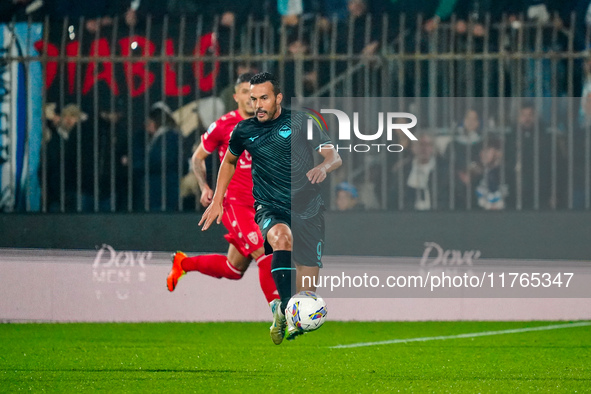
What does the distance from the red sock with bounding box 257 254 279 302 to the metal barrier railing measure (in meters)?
1.33

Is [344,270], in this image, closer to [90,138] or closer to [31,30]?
[90,138]

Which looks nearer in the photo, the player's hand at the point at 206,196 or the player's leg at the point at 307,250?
the player's leg at the point at 307,250

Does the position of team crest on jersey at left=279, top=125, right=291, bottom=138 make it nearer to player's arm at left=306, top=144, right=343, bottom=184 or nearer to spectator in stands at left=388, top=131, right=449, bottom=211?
player's arm at left=306, top=144, right=343, bottom=184

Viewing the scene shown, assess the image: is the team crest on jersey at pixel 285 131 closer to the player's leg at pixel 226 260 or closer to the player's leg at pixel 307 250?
the player's leg at pixel 307 250

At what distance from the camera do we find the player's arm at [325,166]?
20.9ft

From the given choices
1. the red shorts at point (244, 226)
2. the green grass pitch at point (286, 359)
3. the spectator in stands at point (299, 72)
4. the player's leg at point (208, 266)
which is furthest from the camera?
the spectator in stands at point (299, 72)

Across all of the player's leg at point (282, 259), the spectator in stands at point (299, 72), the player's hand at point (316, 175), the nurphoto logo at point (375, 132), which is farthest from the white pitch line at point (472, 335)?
the player's hand at point (316, 175)

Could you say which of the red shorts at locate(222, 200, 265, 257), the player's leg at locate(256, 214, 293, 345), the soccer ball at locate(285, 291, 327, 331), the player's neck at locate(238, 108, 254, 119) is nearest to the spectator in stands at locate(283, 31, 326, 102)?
the player's neck at locate(238, 108, 254, 119)

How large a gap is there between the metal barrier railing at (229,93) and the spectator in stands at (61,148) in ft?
0.04

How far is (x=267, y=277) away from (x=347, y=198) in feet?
4.74

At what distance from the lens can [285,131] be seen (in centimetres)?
691

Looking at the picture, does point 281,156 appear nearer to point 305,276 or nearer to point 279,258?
point 279,258

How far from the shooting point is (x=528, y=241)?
10188mm

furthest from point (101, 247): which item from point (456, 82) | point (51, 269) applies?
point (456, 82)
